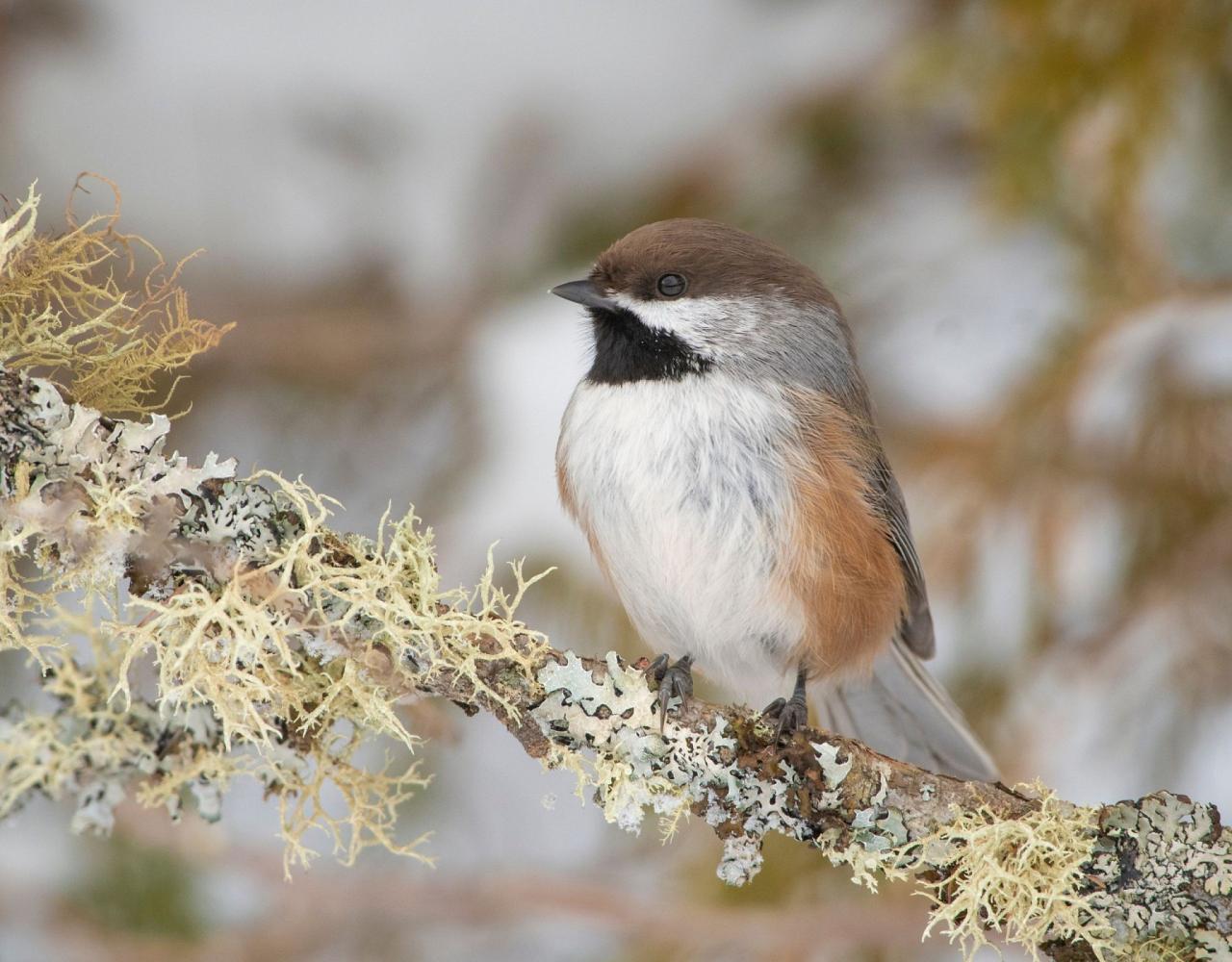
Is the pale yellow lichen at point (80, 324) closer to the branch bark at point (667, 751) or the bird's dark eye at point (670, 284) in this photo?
the branch bark at point (667, 751)

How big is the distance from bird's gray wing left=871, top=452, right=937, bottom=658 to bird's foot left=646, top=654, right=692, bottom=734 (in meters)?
0.52

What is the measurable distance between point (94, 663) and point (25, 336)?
44 centimetres

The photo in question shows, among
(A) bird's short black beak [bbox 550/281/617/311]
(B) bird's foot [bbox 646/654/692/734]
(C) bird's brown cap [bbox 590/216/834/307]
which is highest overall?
(C) bird's brown cap [bbox 590/216/834/307]

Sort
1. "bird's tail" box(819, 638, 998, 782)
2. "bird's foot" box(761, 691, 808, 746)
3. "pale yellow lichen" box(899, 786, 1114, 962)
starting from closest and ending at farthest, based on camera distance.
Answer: "pale yellow lichen" box(899, 786, 1114, 962)
"bird's foot" box(761, 691, 808, 746)
"bird's tail" box(819, 638, 998, 782)

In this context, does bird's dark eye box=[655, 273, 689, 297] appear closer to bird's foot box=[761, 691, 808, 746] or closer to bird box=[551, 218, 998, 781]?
bird box=[551, 218, 998, 781]

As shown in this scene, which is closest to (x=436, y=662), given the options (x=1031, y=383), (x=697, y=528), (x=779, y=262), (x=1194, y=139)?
(x=697, y=528)

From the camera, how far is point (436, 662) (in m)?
1.36

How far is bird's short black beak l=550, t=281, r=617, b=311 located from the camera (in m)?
2.02

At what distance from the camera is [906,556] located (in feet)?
7.06

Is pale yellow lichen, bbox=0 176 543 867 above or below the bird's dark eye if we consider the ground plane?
below

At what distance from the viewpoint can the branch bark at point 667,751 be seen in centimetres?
129

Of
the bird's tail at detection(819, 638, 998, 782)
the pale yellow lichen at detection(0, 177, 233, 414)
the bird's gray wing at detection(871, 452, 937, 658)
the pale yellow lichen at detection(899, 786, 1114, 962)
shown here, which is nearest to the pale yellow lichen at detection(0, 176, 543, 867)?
the pale yellow lichen at detection(0, 177, 233, 414)

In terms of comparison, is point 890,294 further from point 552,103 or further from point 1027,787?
point 1027,787

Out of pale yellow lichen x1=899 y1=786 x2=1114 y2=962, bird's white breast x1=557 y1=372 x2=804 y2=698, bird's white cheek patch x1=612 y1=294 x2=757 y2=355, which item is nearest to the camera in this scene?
pale yellow lichen x1=899 y1=786 x2=1114 y2=962
